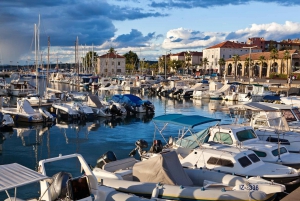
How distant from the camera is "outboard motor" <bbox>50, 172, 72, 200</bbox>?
416 inches

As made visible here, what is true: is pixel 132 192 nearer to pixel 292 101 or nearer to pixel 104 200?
pixel 104 200

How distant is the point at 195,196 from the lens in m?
12.2

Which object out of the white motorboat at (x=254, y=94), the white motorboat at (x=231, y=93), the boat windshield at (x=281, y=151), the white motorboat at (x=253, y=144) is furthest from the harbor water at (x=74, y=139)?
the white motorboat at (x=231, y=93)

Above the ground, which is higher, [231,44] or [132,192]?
[231,44]

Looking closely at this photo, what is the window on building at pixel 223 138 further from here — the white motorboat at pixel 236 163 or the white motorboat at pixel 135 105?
the white motorboat at pixel 135 105

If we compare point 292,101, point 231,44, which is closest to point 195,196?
point 292,101

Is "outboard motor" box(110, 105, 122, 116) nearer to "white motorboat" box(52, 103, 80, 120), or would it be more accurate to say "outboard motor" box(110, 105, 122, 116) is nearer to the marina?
the marina

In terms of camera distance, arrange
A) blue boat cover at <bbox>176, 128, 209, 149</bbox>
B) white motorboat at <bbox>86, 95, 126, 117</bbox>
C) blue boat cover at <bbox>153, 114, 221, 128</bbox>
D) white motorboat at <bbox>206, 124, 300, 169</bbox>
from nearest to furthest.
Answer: white motorboat at <bbox>206, 124, 300, 169</bbox>
blue boat cover at <bbox>153, 114, 221, 128</bbox>
blue boat cover at <bbox>176, 128, 209, 149</bbox>
white motorboat at <bbox>86, 95, 126, 117</bbox>

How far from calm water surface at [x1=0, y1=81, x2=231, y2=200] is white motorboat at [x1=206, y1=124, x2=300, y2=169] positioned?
6.52 meters

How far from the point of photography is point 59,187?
1062cm

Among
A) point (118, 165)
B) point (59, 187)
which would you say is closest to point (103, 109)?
point (118, 165)

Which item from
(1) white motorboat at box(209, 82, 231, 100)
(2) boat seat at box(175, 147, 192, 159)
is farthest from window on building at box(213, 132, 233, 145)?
(1) white motorboat at box(209, 82, 231, 100)

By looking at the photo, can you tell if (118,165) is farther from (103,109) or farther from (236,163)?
(103,109)

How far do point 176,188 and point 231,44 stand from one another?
118m
